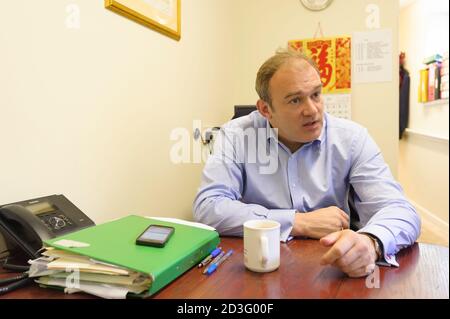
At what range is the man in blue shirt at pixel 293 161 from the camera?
3.65ft

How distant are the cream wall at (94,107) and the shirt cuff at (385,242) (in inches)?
32.7

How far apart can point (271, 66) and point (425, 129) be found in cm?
354

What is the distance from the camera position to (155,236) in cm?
74

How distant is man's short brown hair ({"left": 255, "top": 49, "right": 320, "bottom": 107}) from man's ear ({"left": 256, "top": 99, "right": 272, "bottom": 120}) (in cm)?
2

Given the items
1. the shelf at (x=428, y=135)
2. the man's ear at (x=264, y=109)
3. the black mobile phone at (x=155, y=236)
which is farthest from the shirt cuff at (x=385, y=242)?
the shelf at (x=428, y=135)

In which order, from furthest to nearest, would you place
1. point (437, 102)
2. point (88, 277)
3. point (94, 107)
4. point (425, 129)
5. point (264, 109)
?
1. point (425, 129)
2. point (437, 102)
3. point (264, 109)
4. point (94, 107)
5. point (88, 277)

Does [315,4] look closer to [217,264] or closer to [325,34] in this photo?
[325,34]

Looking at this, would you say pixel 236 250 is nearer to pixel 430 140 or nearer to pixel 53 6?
pixel 53 6

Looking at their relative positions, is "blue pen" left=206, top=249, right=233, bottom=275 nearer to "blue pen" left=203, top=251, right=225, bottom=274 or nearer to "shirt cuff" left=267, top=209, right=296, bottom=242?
"blue pen" left=203, top=251, right=225, bottom=274

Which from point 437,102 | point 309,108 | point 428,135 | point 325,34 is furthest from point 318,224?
point 428,135

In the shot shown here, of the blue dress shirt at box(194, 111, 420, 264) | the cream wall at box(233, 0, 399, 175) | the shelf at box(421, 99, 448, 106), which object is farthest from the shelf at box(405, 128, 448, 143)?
the blue dress shirt at box(194, 111, 420, 264)

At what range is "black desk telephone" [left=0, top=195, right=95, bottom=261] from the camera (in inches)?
29.0

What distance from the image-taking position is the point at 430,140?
388 centimetres
